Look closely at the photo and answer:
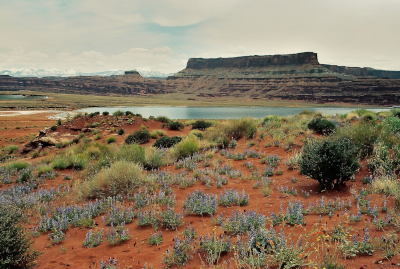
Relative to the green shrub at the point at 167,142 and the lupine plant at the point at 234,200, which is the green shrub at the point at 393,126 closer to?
the lupine plant at the point at 234,200

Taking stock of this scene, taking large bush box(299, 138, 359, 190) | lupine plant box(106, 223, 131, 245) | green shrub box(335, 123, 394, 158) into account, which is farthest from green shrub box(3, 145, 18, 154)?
green shrub box(335, 123, 394, 158)

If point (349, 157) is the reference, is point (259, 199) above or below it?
below

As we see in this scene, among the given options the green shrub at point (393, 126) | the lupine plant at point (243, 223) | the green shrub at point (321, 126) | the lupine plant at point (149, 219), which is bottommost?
the lupine plant at point (149, 219)

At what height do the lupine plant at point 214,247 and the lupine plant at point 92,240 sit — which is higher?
the lupine plant at point 214,247

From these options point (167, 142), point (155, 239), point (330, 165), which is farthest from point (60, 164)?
point (330, 165)

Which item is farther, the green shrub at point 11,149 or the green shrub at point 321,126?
the green shrub at point 11,149

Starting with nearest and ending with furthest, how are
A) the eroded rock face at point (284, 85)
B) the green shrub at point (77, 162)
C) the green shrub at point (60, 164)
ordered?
the green shrub at point (60, 164), the green shrub at point (77, 162), the eroded rock face at point (284, 85)

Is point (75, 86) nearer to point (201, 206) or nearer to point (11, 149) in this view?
point (11, 149)

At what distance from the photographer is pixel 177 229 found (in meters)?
4.64

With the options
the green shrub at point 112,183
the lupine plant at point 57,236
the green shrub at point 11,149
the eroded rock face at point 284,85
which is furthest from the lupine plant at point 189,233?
the eroded rock face at point 284,85

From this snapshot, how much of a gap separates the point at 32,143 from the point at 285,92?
493 ft

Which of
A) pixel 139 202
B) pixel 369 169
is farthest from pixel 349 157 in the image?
pixel 139 202

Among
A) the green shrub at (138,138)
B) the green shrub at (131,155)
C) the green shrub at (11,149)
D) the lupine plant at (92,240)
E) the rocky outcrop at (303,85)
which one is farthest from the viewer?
the rocky outcrop at (303,85)

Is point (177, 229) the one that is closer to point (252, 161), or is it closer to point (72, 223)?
point (72, 223)
